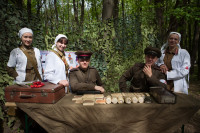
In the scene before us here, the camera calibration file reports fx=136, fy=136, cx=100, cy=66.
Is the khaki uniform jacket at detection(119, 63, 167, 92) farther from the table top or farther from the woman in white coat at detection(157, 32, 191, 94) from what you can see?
the table top

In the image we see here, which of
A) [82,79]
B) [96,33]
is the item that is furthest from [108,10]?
[82,79]

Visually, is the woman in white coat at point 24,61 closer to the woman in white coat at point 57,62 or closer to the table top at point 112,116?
the woman in white coat at point 57,62

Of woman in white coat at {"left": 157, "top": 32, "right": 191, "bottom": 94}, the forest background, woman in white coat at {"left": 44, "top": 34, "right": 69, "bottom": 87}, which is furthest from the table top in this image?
the forest background

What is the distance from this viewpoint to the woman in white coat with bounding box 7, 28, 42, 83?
2875 millimetres

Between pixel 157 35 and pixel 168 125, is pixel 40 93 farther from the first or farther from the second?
pixel 157 35

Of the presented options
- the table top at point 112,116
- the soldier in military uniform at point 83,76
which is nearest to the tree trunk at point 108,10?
the soldier in military uniform at point 83,76

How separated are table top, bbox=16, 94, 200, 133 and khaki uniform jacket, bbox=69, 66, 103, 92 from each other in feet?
2.00

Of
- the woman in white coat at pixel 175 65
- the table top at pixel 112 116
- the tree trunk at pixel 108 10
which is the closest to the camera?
the table top at pixel 112 116

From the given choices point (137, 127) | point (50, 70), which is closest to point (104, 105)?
point (137, 127)

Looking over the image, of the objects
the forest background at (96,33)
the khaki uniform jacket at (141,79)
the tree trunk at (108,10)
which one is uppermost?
the tree trunk at (108,10)

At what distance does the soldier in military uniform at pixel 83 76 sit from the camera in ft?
8.52

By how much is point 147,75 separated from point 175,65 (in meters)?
0.97

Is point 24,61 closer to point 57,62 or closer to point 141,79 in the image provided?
point 57,62

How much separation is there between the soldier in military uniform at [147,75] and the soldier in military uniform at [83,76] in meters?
0.68
